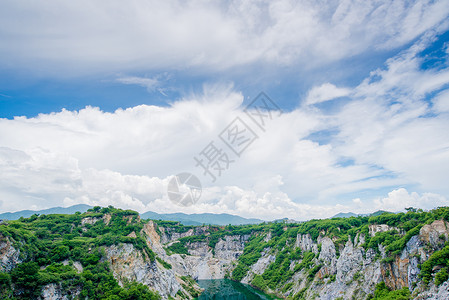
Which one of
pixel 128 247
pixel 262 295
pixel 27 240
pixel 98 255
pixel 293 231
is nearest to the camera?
pixel 27 240

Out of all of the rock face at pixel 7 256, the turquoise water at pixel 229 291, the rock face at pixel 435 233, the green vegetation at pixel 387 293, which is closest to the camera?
the rock face at pixel 7 256

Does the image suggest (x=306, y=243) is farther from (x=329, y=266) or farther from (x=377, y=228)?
(x=377, y=228)

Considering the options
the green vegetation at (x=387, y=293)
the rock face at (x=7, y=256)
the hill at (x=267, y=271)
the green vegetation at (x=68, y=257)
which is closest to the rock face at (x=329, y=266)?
the rock face at (x=7, y=256)

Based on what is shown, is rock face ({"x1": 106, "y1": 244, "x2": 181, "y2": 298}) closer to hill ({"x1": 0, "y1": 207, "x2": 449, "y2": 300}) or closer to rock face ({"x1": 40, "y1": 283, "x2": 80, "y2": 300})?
hill ({"x1": 0, "y1": 207, "x2": 449, "y2": 300})

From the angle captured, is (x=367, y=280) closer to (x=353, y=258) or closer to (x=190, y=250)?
(x=353, y=258)

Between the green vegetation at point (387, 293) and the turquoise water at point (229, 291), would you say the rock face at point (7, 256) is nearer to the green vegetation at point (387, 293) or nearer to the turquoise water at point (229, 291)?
the turquoise water at point (229, 291)

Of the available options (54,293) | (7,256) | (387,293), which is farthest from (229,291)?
(7,256)

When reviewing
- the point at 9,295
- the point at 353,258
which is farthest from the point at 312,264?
the point at 9,295
